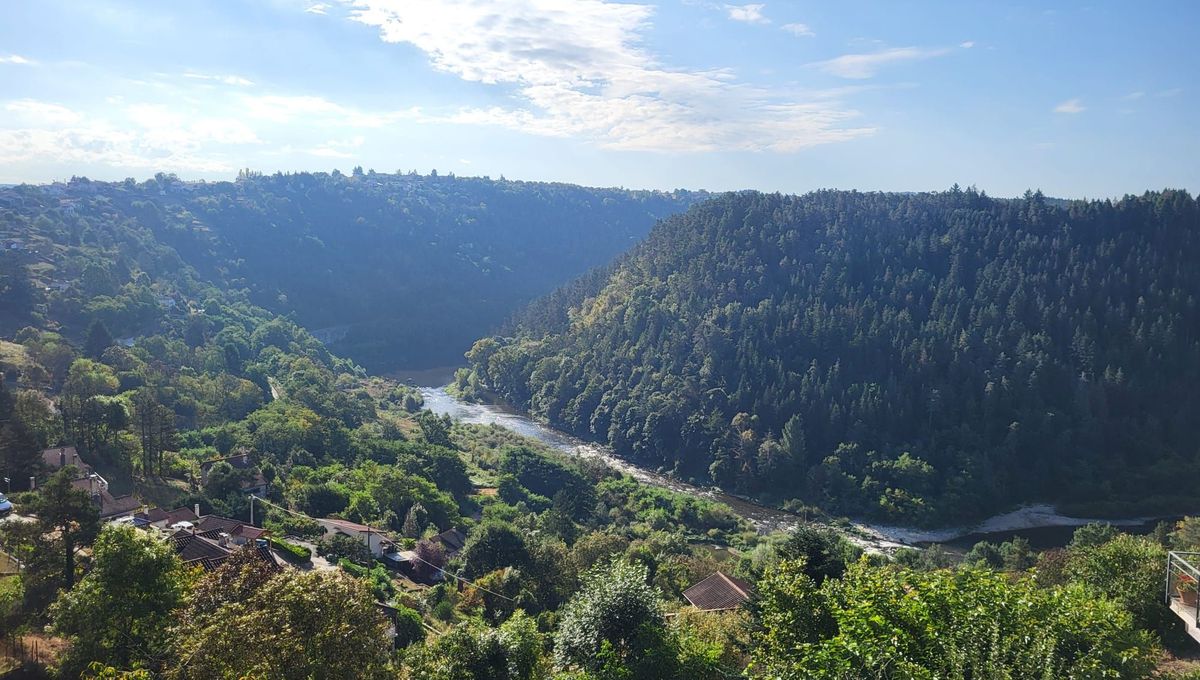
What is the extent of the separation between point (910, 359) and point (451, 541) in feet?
160

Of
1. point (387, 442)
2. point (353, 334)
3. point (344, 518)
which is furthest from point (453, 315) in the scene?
point (344, 518)

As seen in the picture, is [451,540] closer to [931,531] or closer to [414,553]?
[414,553]

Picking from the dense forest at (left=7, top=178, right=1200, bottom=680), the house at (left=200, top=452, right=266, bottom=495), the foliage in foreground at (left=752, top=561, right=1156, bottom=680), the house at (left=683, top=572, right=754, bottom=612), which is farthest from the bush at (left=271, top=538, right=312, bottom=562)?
the foliage in foreground at (left=752, top=561, right=1156, bottom=680)

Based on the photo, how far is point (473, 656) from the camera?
15836 mm

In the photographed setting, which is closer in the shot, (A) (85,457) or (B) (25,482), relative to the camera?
(B) (25,482)

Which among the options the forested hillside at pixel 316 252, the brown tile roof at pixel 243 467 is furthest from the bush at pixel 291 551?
the forested hillside at pixel 316 252

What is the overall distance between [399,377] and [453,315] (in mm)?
27150

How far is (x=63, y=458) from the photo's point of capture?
35.2 metres

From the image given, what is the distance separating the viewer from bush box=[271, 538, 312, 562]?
1171 inches

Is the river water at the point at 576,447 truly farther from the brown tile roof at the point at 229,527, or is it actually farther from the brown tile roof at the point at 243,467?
the brown tile roof at the point at 229,527

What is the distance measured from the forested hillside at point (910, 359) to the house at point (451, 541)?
30.3 m

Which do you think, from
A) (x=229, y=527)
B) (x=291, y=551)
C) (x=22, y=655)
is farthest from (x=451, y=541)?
(x=22, y=655)

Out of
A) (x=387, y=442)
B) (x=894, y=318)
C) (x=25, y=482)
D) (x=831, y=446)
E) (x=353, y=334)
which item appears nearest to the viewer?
(x=25, y=482)

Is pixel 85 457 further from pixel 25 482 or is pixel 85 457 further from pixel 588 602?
pixel 588 602
